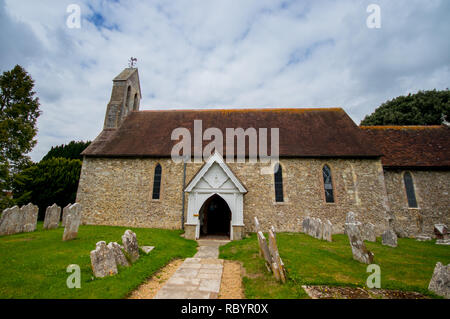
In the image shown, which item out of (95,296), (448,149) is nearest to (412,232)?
(448,149)

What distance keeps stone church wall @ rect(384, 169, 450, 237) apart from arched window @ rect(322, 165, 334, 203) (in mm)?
4476

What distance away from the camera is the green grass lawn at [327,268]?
4.68 meters

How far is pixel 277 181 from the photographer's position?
13.5m

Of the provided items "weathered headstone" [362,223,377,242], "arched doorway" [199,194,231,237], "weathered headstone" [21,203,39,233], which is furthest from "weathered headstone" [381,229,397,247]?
"weathered headstone" [21,203,39,233]

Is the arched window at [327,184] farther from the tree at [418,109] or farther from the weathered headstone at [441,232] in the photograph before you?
the tree at [418,109]

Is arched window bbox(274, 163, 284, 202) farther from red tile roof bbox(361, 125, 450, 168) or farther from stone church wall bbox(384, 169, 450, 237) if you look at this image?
stone church wall bbox(384, 169, 450, 237)

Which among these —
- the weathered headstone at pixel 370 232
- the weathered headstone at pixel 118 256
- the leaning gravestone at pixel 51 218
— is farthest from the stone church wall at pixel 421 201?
the leaning gravestone at pixel 51 218

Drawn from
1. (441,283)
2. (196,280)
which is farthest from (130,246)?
(441,283)

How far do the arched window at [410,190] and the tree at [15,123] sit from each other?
30297 mm

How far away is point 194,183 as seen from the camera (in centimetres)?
1118

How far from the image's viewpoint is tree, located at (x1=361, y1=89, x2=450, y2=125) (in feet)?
79.0

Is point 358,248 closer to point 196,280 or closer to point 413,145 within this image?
point 196,280

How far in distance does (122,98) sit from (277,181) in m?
15.5
